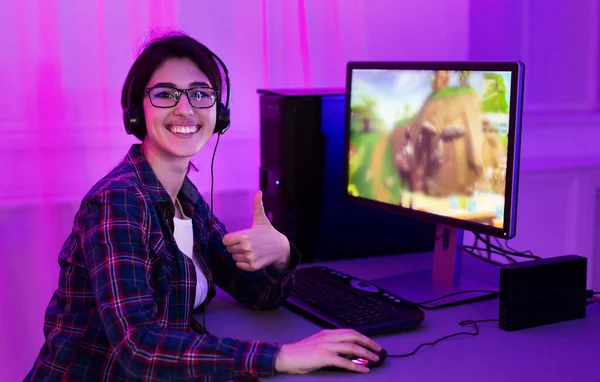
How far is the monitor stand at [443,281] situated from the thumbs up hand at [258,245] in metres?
0.29

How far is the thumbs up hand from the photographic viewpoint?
145cm

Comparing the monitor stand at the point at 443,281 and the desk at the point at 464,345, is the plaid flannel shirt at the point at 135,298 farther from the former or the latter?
the monitor stand at the point at 443,281

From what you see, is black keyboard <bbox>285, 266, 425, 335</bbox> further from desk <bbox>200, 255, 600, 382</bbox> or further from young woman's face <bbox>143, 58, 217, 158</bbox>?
young woman's face <bbox>143, 58, 217, 158</bbox>

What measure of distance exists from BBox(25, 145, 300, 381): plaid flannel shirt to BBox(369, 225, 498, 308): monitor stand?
26cm

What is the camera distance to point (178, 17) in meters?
2.03

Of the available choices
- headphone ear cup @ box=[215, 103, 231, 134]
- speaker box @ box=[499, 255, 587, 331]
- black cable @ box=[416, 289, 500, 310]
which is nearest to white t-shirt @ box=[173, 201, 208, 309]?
headphone ear cup @ box=[215, 103, 231, 134]

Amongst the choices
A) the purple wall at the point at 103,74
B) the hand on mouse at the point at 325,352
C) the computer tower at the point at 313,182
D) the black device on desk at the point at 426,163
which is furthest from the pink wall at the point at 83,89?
the hand on mouse at the point at 325,352

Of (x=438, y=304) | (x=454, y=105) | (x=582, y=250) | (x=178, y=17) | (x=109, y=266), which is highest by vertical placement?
(x=178, y=17)

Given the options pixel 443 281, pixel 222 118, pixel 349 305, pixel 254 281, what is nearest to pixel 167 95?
pixel 222 118

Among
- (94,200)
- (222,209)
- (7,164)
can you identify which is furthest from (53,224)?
(94,200)

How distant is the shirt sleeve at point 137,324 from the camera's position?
1185mm

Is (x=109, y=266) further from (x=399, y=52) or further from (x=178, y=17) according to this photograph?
(x=399, y=52)

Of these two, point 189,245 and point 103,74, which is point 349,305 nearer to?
point 189,245

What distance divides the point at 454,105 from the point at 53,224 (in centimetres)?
111
